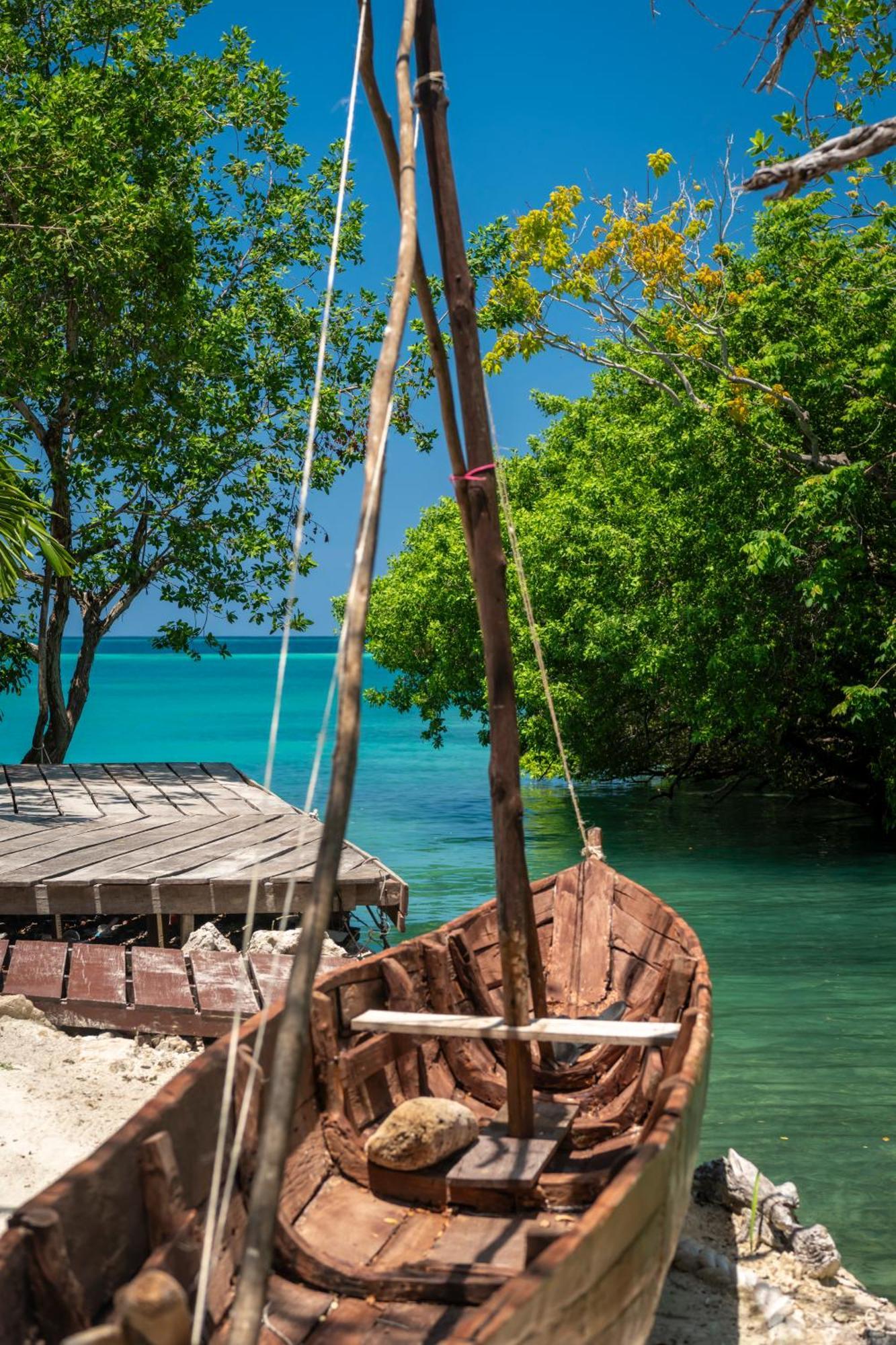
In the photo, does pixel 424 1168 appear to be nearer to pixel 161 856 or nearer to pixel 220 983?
pixel 220 983

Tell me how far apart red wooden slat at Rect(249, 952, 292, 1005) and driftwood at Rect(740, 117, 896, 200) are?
4943 millimetres

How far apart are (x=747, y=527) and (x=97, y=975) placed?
11.8 metres

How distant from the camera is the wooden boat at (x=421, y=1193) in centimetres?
301

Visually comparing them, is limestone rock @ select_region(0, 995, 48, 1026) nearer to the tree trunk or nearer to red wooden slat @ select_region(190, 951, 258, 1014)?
red wooden slat @ select_region(190, 951, 258, 1014)

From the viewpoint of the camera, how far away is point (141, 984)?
7703mm

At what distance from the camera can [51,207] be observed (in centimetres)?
1395

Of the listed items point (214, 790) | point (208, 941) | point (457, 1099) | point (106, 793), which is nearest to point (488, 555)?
point (457, 1099)

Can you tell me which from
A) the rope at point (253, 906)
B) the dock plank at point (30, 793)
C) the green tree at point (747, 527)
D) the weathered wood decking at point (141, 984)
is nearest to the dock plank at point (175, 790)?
the dock plank at point (30, 793)

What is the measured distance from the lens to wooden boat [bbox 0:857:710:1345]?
3.01 meters

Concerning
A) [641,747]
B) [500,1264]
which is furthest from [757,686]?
[500,1264]

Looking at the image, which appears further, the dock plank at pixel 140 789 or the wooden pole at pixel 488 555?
the dock plank at pixel 140 789

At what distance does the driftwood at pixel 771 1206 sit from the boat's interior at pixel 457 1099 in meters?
0.89

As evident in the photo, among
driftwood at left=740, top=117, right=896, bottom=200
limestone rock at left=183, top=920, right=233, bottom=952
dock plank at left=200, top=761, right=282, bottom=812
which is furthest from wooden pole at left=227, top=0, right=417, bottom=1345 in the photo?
dock plank at left=200, top=761, right=282, bottom=812

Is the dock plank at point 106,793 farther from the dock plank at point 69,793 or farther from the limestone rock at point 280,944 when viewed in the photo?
the limestone rock at point 280,944
